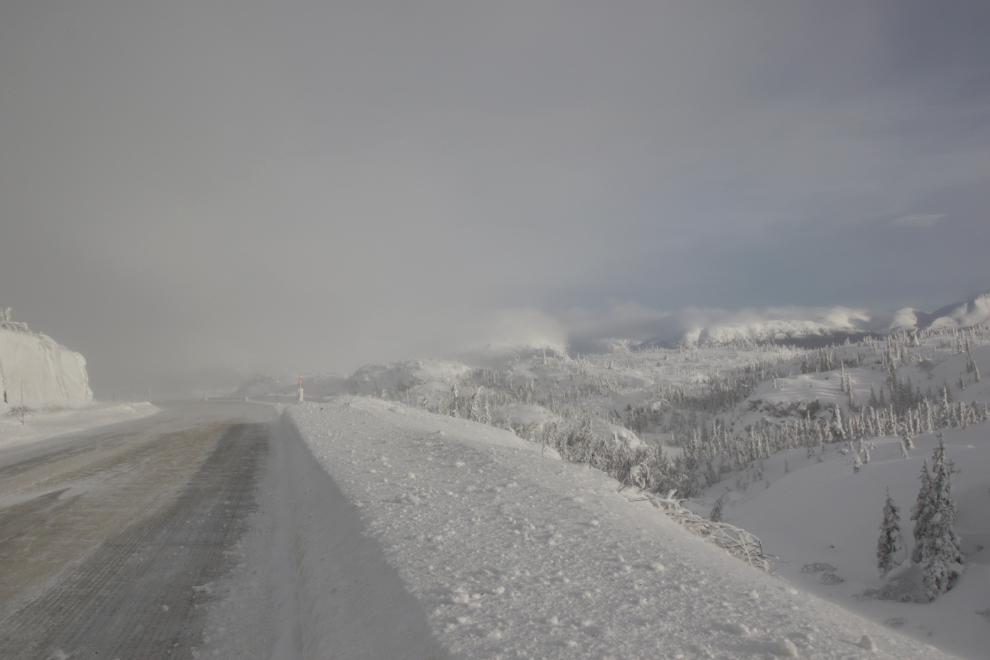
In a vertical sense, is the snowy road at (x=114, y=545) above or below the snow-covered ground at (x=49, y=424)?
below

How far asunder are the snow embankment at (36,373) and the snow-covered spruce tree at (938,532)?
46.7 m

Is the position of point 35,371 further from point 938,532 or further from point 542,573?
point 938,532

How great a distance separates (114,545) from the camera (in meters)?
6.99

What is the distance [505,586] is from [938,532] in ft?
42.3

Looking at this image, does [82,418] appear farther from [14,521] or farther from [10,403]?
[14,521]

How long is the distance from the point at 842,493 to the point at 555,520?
24528 mm

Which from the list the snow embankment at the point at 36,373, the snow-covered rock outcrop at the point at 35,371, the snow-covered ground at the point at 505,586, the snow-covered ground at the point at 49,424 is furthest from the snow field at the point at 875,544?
the snow-covered rock outcrop at the point at 35,371

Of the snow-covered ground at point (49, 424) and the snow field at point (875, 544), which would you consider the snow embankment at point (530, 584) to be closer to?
the snow field at point (875, 544)

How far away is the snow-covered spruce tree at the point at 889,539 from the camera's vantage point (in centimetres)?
1347

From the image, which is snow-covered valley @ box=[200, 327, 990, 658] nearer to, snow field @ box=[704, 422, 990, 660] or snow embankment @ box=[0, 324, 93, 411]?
snow field @ box=[704, 422, 990, 660]

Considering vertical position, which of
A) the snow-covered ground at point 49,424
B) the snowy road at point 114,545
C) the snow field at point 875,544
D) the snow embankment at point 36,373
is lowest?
the snow field at point 875,544

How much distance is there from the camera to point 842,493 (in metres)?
23.8

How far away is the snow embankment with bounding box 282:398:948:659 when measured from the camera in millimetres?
3744

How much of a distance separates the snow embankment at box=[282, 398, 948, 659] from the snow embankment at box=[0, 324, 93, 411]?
39.2 metres
